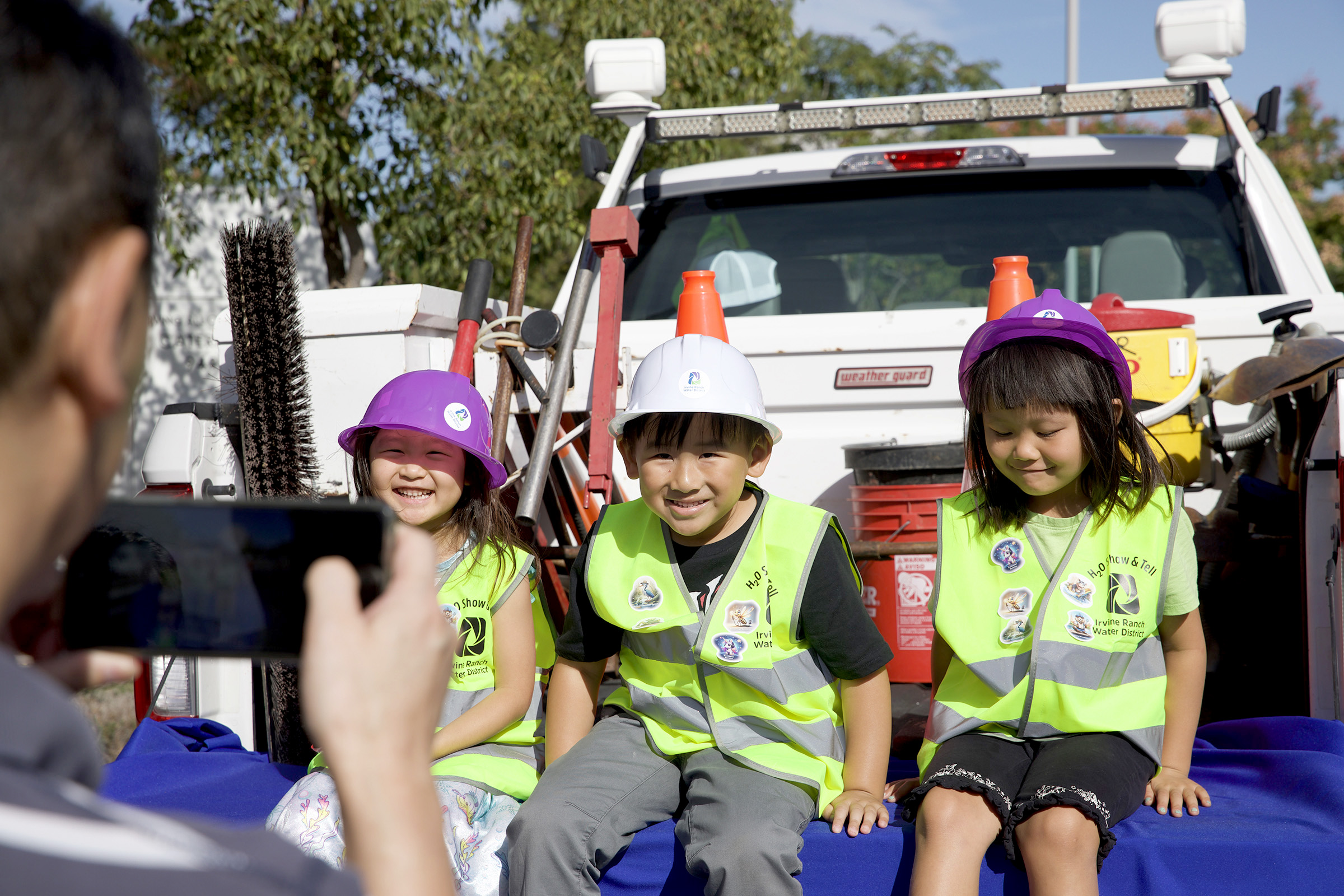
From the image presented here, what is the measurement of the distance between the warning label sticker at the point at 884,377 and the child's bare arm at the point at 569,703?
1.16 m

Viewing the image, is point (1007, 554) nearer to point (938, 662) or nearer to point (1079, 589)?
point (1079, 589)

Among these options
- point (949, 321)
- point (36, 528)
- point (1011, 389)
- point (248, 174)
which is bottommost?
point (36, 528)

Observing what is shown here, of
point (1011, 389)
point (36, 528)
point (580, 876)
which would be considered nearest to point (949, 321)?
point (1011, 389)

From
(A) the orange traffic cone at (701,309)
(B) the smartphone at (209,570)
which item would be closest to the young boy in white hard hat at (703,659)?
(A) the orange traffic cone at (701,309)

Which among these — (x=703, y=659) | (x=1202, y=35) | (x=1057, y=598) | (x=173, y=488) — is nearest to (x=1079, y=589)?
(x=1057, y=598)

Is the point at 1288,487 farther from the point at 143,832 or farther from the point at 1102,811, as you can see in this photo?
the point at 143,832

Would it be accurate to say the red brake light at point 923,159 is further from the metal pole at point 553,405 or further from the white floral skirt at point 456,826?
the white floral skirt at point 456,826

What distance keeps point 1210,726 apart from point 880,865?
3.21ft

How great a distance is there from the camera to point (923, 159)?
3.82 m

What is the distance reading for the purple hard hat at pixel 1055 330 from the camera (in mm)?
2342

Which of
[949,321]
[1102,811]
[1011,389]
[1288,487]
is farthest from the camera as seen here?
[949,321]

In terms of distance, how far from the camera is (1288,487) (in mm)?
2762

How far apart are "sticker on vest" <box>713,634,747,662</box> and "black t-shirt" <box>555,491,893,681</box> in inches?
3.5

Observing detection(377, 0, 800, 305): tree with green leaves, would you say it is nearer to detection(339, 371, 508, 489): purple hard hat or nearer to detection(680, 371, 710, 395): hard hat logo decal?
detection(339, 371, 508, 489): purple hard hat
